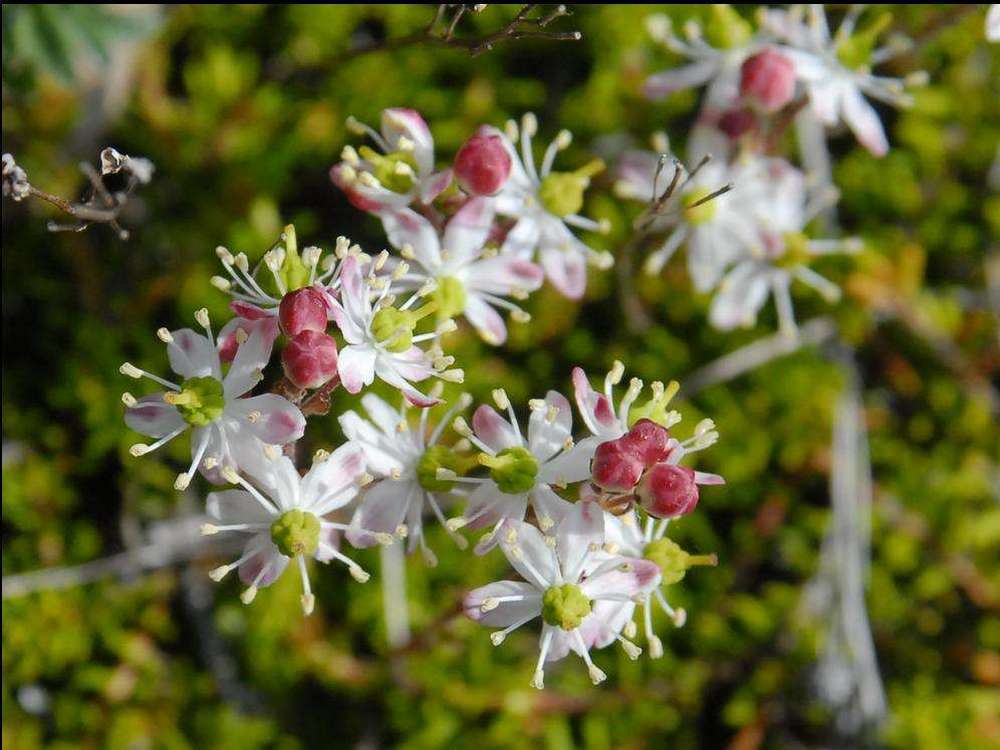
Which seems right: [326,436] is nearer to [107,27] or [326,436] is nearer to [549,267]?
[549,267]

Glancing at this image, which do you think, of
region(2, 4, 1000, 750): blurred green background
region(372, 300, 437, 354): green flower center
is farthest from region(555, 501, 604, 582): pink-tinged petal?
region(2, 4, 1000, 750): blurred green background

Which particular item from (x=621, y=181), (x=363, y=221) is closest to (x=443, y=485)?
(x=621, y=181)

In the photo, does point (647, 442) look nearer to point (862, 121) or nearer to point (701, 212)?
point (701, 212)

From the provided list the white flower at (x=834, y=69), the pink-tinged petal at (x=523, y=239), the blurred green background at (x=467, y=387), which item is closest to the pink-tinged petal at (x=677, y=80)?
the white flower at (x=834, y=69)

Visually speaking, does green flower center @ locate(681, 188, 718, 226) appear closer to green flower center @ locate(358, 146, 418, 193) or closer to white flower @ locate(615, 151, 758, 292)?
white flower @ locate(615, 151, 758, 292)

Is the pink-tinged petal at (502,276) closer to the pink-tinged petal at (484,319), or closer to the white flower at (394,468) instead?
the pink-tinged petal at (484,319)

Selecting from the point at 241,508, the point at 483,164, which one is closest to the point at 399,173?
the point at 483,164
